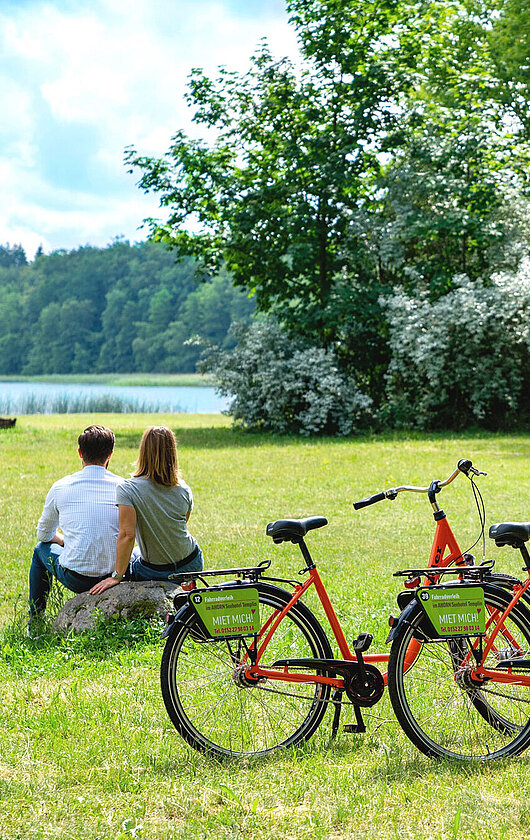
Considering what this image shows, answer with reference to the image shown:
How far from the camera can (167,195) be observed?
923 inches

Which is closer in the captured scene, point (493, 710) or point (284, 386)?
point (493, 710)

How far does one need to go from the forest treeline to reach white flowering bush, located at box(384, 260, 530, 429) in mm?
56481

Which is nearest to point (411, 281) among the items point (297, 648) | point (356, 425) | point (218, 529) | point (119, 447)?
point (356, 425)

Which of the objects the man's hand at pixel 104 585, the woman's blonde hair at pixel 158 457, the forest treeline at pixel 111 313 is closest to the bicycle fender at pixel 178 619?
the woman's blonde hair at pixel 158 457

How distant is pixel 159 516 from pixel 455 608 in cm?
214

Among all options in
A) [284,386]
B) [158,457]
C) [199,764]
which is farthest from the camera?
[284,386]

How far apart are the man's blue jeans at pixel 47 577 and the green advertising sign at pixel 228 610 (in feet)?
6.98

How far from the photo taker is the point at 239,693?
3.99 metres

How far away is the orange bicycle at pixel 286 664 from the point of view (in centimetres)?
380

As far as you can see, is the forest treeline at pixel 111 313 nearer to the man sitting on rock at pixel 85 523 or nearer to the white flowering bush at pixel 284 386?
the white flowering bush at pixel 284 386

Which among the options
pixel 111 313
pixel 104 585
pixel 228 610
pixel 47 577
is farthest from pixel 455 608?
pixel 111 313

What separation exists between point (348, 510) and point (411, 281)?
41.9 feet

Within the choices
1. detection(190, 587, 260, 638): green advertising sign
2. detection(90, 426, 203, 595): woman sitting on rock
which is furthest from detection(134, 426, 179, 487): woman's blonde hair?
detection(190, 587, 260, 638): green advertising sign

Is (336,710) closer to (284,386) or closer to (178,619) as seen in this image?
(178,619)
